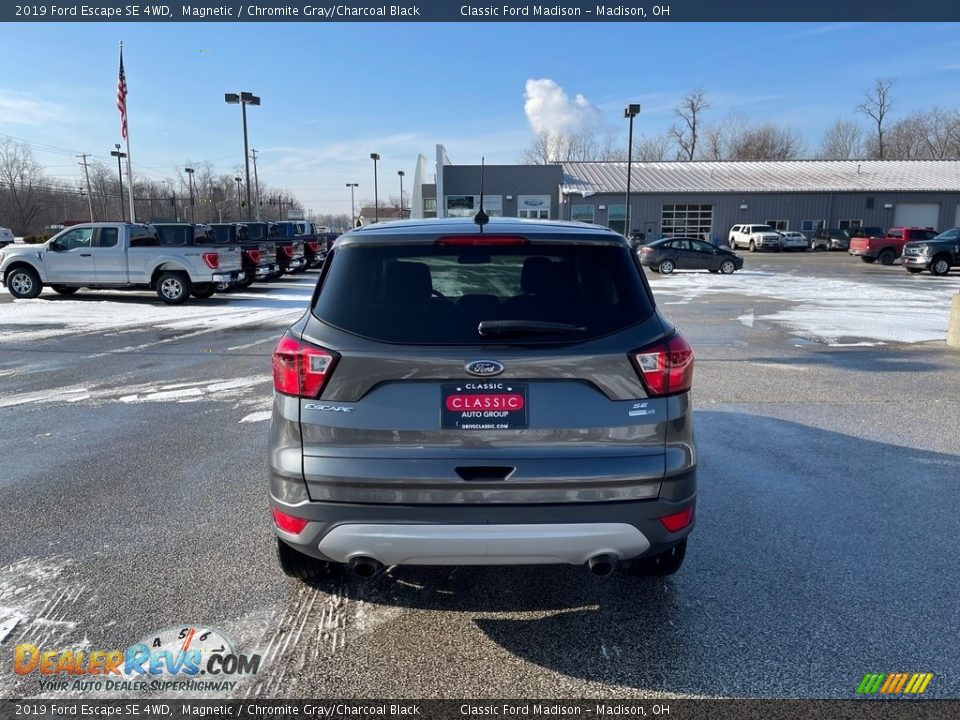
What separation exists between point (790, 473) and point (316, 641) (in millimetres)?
3778

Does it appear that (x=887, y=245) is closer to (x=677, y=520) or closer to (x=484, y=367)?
(x=677, y=520)

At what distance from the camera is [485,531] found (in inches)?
106

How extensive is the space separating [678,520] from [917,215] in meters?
63.5

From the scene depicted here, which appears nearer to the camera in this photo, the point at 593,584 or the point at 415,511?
the point at 415,511

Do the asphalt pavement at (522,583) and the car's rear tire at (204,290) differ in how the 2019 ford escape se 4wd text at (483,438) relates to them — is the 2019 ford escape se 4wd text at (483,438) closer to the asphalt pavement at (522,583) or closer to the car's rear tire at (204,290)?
the asphalt pavement at (522,583)

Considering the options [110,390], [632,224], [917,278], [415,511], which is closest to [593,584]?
[415,511]

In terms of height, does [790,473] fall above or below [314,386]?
below

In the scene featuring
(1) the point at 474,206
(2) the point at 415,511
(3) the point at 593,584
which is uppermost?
(1) the point at 474,206

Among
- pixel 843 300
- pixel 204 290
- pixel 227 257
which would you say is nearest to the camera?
pixel 227 257

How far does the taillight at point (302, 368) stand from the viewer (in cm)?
275

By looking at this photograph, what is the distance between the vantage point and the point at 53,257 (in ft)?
56.2

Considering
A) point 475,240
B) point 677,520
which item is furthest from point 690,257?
point 677,520

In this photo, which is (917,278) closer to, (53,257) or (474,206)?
(53,257)

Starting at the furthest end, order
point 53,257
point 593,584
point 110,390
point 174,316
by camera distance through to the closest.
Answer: point 53,257
point 174,316
point 110,390
point 593,584
